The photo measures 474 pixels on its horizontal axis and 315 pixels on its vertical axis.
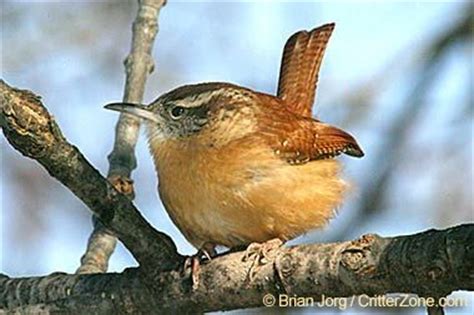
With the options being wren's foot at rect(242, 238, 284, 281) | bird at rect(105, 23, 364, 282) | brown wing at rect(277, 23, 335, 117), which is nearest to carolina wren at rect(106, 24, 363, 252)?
bird at rect(105, 23, 364, 282)

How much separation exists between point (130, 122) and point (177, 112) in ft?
0.67

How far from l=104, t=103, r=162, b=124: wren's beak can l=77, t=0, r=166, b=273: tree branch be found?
59mm

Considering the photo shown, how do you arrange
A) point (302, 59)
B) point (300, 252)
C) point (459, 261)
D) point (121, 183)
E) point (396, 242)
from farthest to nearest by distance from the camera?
point (302, 59)
point (121, 183)
point (300, 252)
point (396, 242)
point (459, 261)

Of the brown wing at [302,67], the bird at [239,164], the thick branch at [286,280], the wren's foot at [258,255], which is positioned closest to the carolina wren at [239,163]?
the bird at [239,164]

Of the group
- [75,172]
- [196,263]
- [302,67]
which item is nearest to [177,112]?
[302,67]

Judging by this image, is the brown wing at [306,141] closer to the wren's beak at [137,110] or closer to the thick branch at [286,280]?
the wren's beak at [137,110]

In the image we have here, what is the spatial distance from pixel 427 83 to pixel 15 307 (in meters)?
2.48

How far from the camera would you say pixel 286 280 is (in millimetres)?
2900

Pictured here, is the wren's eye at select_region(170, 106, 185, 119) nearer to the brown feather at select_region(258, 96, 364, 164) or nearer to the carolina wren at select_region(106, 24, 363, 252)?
the carolina wren at select_region(106, 24, 363, 252)

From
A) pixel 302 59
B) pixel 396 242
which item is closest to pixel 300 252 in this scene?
pixel 396 242

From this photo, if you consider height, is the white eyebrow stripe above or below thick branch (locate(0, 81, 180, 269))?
above

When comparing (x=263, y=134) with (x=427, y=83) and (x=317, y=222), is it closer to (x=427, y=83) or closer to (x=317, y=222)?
(x=317, y=222)

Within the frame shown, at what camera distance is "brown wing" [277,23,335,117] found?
4.78m

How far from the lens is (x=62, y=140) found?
2771mm
